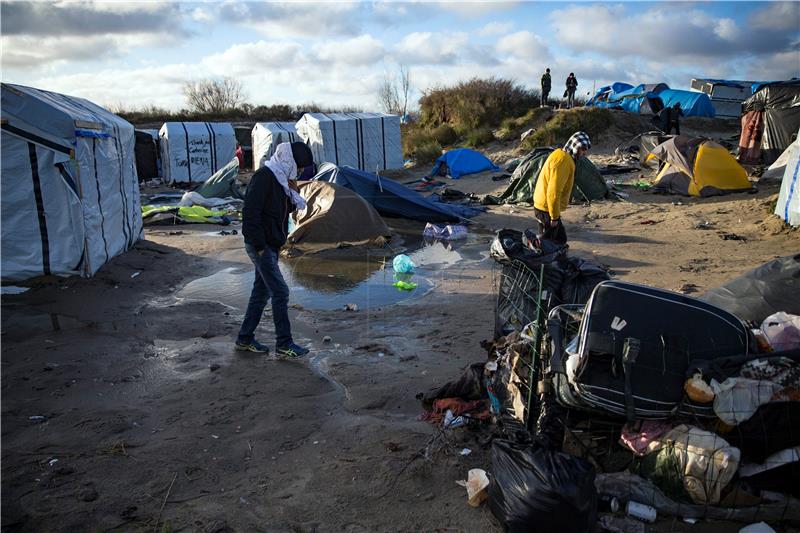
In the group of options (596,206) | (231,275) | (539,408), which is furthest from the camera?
(596,206)

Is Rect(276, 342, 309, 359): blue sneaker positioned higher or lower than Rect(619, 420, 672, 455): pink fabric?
lower

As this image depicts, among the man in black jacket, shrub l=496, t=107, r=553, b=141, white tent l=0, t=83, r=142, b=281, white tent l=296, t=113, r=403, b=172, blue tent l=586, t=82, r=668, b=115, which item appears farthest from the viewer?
blue tent l=586, t=82, r=668, b=115

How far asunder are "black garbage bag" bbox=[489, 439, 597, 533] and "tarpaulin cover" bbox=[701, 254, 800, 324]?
243 cm

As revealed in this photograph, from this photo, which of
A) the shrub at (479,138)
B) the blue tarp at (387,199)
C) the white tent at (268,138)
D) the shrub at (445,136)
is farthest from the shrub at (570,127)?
the blue tarp at (387,199)

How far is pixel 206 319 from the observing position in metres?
6.82

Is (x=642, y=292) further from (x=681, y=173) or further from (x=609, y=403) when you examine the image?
(x=681, y=173)

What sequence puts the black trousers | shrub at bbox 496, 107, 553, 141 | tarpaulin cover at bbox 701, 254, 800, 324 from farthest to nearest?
shrub at bbox 496, 107, 553, 141 < the black trousers < tarpaulin cover at bbox 701, 254, 800, 324

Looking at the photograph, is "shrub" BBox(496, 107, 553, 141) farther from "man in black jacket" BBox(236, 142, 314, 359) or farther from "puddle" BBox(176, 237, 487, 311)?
"man in black jacket" BBox(236, 142, 314, 359)

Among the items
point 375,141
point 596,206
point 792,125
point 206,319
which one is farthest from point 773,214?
point 375,141

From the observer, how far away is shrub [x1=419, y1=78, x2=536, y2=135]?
1128 inches

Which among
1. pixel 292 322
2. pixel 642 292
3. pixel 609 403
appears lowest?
pixel 292 322

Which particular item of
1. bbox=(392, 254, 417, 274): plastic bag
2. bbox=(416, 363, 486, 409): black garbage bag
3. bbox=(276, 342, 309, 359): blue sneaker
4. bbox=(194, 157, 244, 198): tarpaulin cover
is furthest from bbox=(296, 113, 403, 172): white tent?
bbox=(416, 363, 486, 409): black garbage bag

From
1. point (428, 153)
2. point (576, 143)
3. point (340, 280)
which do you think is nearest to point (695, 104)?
point (428, 153)

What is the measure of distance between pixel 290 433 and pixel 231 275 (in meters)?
5.64
